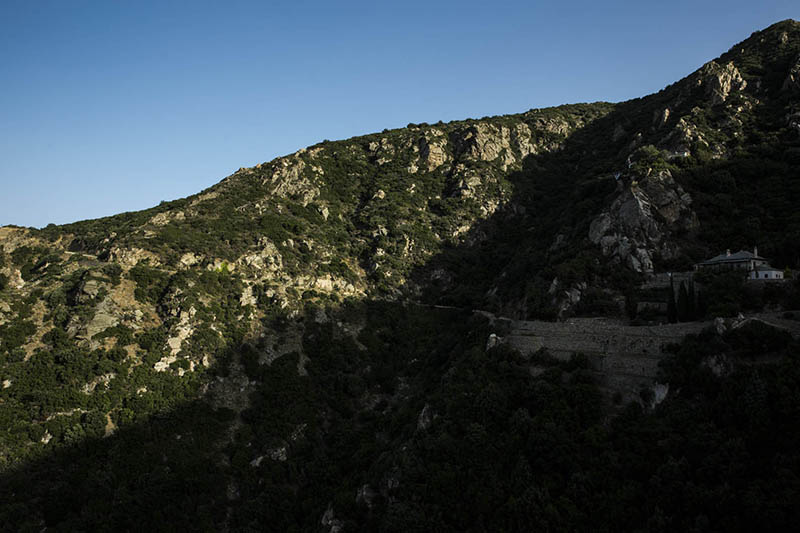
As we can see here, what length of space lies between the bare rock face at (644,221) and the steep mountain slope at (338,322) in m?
0.22

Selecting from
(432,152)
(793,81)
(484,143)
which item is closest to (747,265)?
(793,81)

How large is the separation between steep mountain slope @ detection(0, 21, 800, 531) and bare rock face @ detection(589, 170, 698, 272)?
0.72 feet

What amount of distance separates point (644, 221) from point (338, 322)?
1314 inches

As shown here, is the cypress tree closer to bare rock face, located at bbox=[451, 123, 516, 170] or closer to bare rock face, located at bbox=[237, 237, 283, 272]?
bare rock face, located at bbox=[237, 237, 283, 272]

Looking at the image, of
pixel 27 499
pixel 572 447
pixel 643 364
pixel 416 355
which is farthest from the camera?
pixel 416 355

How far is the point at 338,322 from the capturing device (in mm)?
52906

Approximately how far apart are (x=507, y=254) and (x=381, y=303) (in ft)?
67.5

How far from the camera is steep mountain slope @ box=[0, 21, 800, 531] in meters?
29.6

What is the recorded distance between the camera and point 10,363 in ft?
117

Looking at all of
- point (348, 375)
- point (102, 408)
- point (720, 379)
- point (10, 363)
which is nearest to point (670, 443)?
point (720, 379)

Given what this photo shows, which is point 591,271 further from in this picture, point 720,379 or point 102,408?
point 102,408

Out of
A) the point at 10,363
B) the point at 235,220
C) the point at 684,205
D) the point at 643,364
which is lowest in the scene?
the point at 643,364

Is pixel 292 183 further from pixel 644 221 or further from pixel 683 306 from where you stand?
pixel 683 306

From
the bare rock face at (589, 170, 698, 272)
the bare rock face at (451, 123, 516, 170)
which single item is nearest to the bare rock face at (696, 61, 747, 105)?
the bare rock face at (589, 170, 698, 272)
